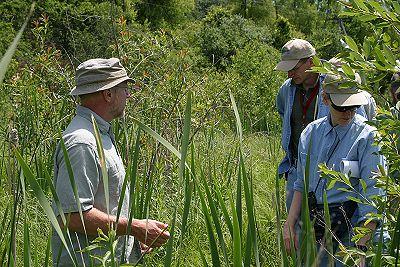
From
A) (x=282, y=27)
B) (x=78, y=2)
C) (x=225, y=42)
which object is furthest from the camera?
(x=282, y=27)

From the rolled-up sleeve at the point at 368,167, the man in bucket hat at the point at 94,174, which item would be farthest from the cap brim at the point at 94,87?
the rolled-up sleeve at the point at 368,167

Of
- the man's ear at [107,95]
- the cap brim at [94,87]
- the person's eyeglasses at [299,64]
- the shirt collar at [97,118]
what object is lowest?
the person's eyeglasses at [299,64]

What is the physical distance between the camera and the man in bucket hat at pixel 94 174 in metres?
2.33

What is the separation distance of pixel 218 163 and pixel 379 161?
2264 millimetres

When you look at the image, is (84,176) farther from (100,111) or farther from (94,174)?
(100,111)

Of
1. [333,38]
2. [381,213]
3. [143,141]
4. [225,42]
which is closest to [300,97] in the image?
[143,141]

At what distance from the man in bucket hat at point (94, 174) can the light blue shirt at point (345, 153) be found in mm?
722

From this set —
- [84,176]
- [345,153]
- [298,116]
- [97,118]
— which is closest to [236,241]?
[84,176]

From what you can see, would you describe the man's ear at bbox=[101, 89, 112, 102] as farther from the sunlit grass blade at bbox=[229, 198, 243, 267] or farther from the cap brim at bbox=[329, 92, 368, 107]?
the sunlit grass blade at bbox=[229, 198, 243, 267]

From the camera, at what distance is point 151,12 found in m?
36.1

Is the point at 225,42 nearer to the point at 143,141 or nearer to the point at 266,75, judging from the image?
the point at 266,75

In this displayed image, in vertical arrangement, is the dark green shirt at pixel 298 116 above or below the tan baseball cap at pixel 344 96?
below

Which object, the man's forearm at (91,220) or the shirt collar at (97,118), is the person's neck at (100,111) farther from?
the man's forearm at (91,220)

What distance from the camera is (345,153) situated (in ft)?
9.22
